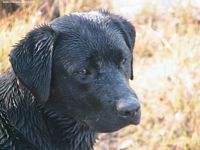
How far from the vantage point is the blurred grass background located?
20.6 ft

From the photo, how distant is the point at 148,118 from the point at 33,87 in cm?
219

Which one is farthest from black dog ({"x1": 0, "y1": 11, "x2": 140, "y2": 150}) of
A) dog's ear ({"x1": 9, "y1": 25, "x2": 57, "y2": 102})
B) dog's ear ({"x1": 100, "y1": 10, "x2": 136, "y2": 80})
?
dog's ear ({"x1": 100, "y1": 10, "x2": 136, "y2": 80})

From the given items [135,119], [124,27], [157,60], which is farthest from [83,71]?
[157,60]

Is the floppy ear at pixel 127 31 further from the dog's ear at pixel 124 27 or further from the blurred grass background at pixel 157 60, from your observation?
the blurred grass background at pixel 157 60

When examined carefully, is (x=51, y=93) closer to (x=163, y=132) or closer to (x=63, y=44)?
(x=63, y=44)

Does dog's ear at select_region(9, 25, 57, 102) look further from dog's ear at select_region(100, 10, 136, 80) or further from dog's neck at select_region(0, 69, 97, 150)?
dog's ear at select_region(100, 10, 136, 80)

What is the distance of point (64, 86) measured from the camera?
4.50 m

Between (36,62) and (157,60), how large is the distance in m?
2.90

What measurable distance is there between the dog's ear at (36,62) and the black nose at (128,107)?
1.70ft

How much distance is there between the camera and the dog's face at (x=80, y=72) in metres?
4.41

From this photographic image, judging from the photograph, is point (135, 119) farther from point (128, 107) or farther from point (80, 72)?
point (80, 72)

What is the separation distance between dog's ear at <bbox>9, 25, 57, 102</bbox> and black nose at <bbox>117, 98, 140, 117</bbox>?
52 cm

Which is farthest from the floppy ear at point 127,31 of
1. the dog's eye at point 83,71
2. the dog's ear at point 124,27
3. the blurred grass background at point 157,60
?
the blurred grass background at point 157,60

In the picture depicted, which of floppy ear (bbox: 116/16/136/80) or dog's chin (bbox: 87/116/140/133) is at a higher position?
floppy ear (bbox: 116/16/136/80)
